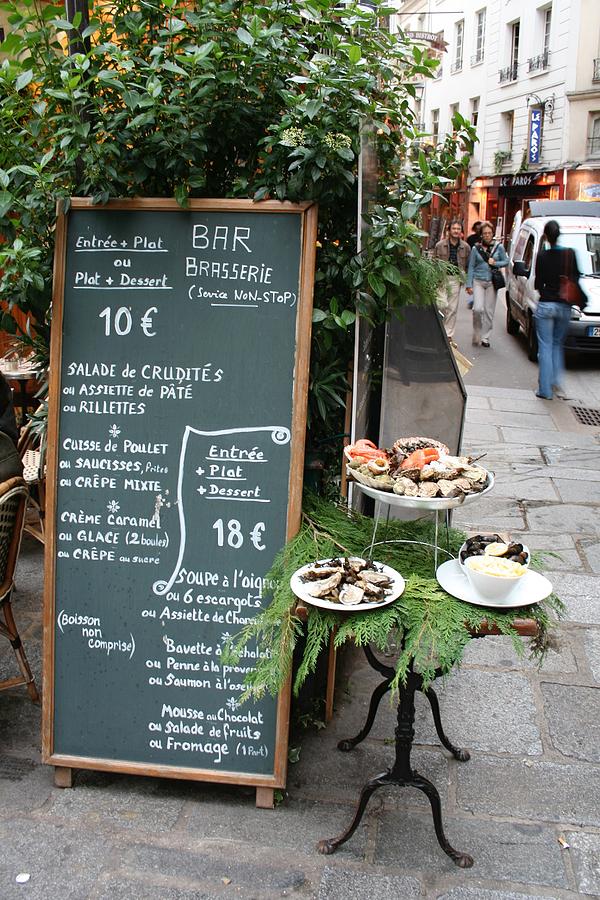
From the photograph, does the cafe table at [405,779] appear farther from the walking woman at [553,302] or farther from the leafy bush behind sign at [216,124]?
the walking woman at [553,302]

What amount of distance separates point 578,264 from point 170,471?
10464 millimetres

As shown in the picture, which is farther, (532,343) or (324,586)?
(532,343)

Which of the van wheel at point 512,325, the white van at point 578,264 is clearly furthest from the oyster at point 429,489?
the van wheel at point 512,325

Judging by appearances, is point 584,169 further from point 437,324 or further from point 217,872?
point 217,872

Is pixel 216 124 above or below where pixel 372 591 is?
above

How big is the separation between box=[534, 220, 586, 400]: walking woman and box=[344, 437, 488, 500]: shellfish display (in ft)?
24.0

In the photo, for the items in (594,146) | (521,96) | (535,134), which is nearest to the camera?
(594,146)

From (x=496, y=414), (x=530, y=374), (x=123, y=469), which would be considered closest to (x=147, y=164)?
(x=123, y=469)

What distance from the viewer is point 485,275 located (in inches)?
500

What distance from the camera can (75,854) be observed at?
9.46ft

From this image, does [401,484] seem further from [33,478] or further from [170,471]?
[33,478]

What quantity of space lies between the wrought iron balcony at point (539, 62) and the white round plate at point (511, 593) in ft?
94.0

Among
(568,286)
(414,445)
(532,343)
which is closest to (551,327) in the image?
(568,286)

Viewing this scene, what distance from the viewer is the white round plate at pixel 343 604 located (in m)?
2.55
